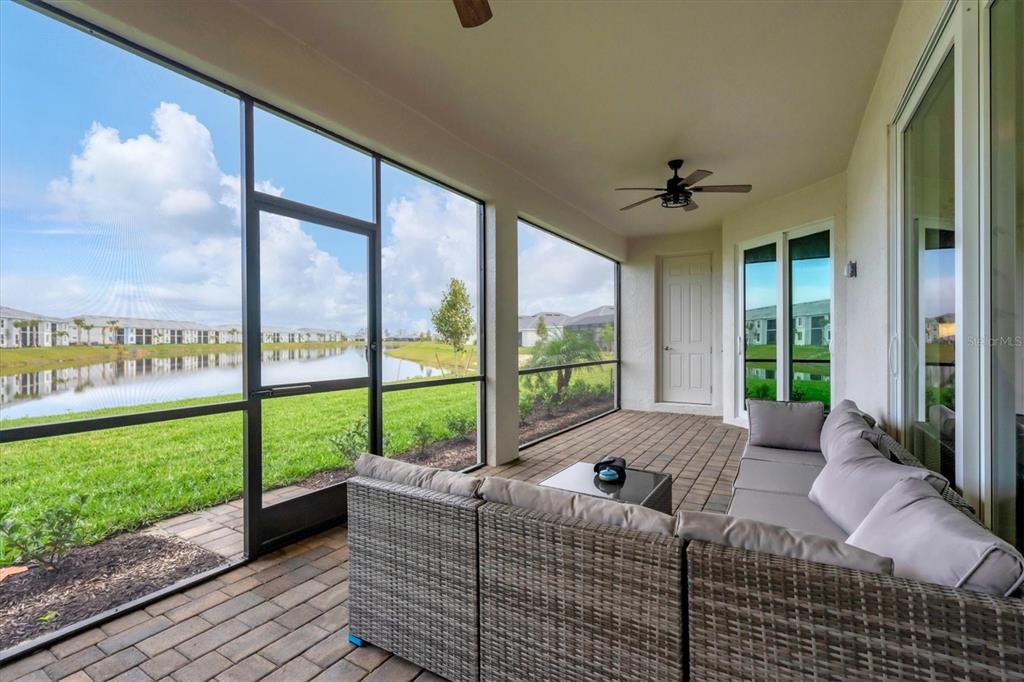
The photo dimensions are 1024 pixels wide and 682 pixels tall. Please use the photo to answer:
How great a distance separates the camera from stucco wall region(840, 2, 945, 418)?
225 cm

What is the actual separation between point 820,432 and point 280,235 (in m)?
3.76

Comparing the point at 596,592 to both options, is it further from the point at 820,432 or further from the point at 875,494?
the point at 820,432

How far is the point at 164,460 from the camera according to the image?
2.17 m

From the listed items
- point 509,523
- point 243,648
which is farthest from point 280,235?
point 509,523

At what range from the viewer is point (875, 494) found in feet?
5.39

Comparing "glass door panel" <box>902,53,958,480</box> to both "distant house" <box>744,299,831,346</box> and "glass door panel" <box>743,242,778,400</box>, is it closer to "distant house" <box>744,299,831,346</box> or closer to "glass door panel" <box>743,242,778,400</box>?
"distant house" <box>744,299,831,346</box>

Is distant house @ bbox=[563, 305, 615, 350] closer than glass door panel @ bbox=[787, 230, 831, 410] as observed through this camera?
No

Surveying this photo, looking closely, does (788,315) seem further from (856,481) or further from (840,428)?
(856,481)

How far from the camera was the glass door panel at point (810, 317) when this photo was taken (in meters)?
5.05

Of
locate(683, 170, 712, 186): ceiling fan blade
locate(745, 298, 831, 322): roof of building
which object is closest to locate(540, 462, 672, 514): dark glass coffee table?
locate(683, 170, 712, 186): ceiling fan blade

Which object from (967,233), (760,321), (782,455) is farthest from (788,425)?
(760,321)

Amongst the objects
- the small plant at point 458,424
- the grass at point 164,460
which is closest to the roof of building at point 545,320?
the small plant at point 458,424

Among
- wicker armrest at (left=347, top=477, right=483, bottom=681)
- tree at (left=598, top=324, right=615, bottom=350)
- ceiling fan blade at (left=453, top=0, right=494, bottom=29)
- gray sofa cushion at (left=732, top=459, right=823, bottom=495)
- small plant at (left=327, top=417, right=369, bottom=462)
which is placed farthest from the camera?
tree at (left=598, top=324, right=615, bottom=350)

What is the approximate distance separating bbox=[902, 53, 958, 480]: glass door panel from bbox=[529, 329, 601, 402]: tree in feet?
11.0
